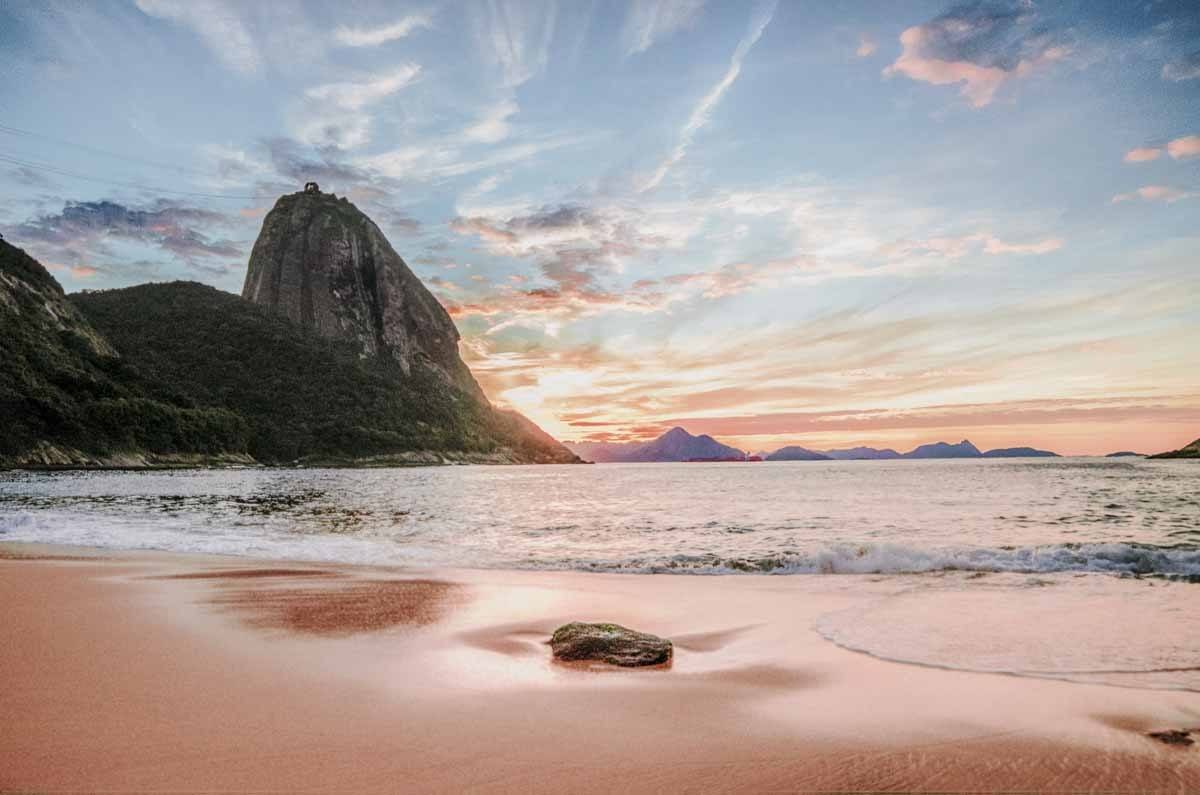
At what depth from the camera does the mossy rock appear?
5504mm

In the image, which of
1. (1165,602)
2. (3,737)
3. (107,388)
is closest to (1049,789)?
(3,737)

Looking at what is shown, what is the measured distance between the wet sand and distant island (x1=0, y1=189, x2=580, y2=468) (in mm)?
86222

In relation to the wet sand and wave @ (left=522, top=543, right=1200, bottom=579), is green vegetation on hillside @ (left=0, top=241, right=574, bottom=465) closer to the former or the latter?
→ wave @ (left=522, top=543, right=1200, bottom=579)

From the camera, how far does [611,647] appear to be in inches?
221

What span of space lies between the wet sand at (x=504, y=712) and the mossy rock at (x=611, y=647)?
0.20 meters

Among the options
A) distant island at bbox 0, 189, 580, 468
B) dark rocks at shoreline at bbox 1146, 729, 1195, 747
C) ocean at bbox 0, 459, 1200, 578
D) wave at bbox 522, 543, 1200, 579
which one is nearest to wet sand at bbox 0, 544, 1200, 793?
dark rocks at shoreline at bbox 1146, 729, 1195, 747

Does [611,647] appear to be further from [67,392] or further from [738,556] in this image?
[67,392]

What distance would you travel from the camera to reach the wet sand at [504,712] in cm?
323

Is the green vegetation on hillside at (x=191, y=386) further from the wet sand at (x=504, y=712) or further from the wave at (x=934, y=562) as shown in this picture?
the wet sand at (x=504, y=712)

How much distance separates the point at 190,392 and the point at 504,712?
139 m

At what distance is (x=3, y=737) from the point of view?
11.4 feet

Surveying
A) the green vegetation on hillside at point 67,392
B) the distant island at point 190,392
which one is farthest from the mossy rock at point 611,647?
the green vegetation on hillside at point 67,392

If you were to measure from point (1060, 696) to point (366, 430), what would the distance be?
14529cm

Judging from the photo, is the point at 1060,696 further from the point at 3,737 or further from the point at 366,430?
the point at 366,430
